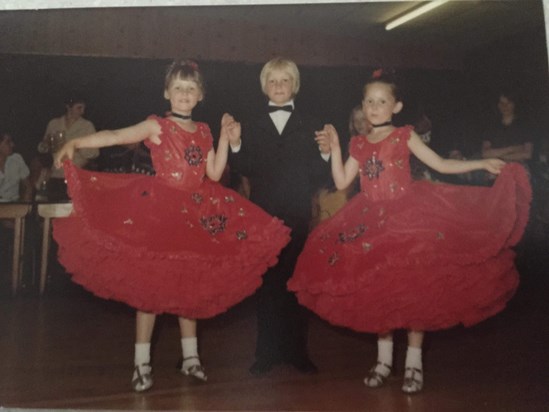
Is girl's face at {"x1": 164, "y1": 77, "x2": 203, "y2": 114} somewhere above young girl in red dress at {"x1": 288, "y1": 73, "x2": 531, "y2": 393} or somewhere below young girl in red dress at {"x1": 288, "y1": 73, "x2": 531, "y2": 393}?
above

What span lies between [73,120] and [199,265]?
1.99 feet

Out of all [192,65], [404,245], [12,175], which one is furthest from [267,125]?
[12,175]

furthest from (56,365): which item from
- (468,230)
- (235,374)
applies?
(468,230)

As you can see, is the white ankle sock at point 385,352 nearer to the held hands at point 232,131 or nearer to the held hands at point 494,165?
the held hands at point 494,165

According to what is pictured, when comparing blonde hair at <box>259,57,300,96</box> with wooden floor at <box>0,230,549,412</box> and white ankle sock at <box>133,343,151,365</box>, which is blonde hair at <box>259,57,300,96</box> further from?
white ankle sock at <box>133,343,151,365</box>

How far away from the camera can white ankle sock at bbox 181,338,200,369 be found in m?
1.68

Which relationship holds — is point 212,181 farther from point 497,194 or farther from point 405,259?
point 497,194

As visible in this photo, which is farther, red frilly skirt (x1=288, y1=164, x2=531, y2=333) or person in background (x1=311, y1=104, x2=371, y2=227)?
person in background (x1=311, y1=104, x2=371, y2=227)

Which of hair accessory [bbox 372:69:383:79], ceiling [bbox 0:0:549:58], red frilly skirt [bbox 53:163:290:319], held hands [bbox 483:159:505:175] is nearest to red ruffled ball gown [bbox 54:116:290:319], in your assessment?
red frilly skirt [bbox 53:163:290:319]

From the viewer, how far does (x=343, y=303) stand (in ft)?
5.14

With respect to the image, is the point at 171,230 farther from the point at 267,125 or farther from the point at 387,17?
the point at 387,17

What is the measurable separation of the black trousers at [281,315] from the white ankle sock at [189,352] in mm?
185

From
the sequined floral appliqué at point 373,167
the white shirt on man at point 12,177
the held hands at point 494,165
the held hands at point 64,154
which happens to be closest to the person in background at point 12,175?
the white shirt on man at point 12,177

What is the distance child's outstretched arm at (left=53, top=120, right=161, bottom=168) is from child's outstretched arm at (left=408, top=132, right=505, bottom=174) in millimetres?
782
